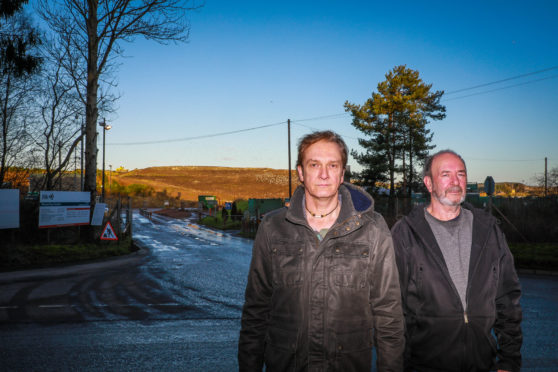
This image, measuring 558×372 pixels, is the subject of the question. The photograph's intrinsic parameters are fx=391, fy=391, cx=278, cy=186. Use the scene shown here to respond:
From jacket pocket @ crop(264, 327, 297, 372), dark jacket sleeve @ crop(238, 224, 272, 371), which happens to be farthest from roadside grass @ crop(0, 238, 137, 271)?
jacket pocket @ crop(264, 327, 297, 372)

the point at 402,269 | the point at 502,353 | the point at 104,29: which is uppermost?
the point at 104,29

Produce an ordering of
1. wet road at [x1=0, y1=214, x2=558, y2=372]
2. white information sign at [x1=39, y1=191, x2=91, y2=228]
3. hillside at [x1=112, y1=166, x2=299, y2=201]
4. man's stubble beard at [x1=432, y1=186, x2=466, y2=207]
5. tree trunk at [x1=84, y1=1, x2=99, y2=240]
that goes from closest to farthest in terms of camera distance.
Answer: man's stubble beard at [x1=432, y1=186, x2=466, y2=207], wet road at [x1=0, y1=214, x2=558, y2=372], white information sign at [x1=39, y1=191, x2=91, y2=228], tree trunk at [x1=84, y1=1, x2=99, y2=240], hillside at [x1=112, y1=166, x2=299, y2=201]

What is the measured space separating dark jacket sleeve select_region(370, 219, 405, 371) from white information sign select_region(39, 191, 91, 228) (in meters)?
15.6

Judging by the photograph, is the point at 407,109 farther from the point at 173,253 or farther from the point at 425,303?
the point at 425,303

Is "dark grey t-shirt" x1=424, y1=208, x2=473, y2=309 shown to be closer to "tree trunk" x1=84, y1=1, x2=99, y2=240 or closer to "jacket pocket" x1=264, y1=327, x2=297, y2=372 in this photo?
"jacket pocket" x1=264, y1=327, x2=297, y2=372

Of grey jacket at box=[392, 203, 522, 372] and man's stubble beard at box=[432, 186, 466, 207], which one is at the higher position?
man's stubble beard at box=[432, 186, 466, 207]

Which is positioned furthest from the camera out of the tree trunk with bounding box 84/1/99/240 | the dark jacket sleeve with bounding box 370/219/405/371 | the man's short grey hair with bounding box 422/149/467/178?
the tree trunk with bounding box 84/1/99/240

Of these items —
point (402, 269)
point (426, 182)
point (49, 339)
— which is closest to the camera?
point (402, 269)

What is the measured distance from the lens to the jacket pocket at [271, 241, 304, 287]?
2441 mm

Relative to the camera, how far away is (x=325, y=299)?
237cm

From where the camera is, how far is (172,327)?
20.5 feet

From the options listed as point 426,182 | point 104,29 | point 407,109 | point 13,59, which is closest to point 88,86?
point 104,29

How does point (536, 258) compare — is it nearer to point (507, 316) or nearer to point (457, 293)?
point (507, 316)

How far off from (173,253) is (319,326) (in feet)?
51.5
